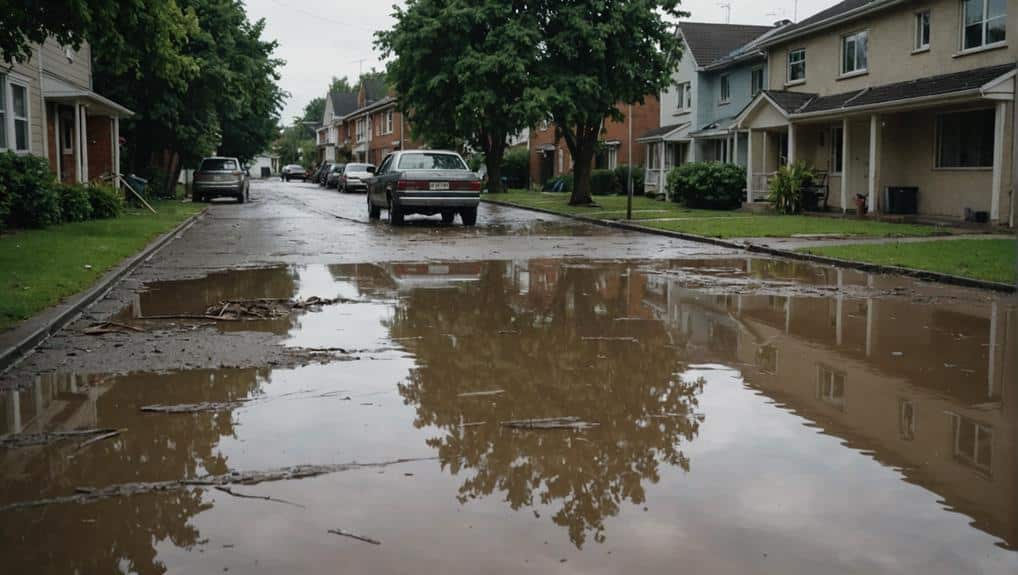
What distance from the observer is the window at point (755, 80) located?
38.8 m

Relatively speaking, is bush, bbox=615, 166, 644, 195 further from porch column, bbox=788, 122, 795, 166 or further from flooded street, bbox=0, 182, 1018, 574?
flooded street, bbox=0, 182, 1018, 574

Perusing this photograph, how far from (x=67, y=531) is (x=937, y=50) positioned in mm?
25784

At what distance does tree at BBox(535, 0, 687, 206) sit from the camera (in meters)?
31.4

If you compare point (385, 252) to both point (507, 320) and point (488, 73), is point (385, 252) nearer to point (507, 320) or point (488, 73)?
point (507, 320)

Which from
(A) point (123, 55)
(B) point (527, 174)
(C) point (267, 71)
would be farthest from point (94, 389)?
(B) point (527, 174)

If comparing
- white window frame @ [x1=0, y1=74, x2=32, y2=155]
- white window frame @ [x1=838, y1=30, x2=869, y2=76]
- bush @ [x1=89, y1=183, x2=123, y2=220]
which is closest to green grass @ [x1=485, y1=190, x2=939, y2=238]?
white window frame @ [x1=838, y1=30, x2=869, y2=76]

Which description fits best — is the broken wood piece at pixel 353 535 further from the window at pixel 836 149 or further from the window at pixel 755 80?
the window at pixel 755 80

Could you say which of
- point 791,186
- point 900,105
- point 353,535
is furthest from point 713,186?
point 353,535

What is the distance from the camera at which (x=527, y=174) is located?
60250mm

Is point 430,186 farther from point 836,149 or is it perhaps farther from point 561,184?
point 561,184

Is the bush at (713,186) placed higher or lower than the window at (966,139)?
lower

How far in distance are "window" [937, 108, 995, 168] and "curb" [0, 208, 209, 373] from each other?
19.3 meters

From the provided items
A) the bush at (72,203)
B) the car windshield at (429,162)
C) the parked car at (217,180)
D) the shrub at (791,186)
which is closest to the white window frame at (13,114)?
the bush at (72,203)

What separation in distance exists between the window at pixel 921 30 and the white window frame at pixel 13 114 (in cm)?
2211
